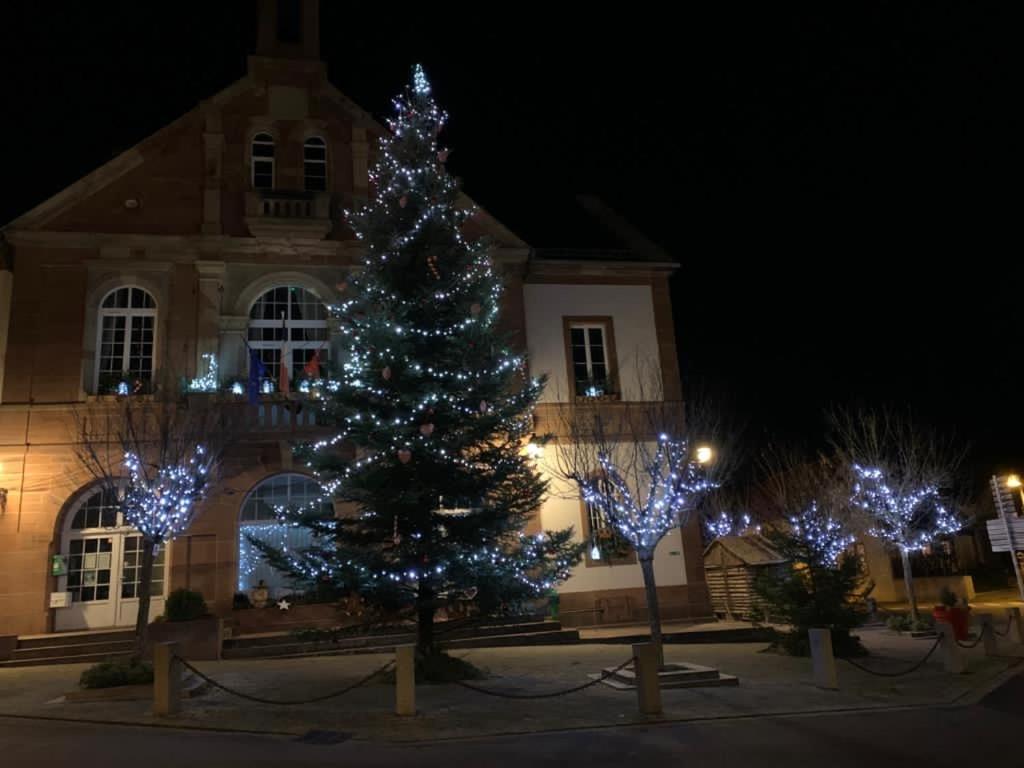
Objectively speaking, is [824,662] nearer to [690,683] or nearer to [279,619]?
[690,683]

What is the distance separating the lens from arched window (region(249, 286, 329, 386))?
20.0 m

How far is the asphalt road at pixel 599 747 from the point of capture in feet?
27.5

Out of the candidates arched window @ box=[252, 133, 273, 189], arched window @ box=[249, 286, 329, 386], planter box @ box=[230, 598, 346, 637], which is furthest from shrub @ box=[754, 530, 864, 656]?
arched window @ box=[252, 133, 273, 189]

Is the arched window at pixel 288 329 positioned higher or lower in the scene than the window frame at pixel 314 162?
lower

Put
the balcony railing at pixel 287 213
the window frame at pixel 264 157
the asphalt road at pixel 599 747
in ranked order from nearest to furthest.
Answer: the asphalt road at pixel 599 747 → the balcony railing at pixel 287 213 → the window frame at pixel 264 157

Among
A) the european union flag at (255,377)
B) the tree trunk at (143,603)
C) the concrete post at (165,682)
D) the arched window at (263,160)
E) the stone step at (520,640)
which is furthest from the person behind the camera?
the arched window at (263,160)

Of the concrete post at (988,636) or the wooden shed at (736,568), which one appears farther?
the wooden shed at (736,568)

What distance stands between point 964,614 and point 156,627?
1743 cm

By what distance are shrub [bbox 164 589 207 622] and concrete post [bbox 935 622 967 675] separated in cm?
1452

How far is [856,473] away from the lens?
24859mm

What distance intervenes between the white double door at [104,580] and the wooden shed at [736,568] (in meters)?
15.7

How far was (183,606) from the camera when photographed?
15.4 m

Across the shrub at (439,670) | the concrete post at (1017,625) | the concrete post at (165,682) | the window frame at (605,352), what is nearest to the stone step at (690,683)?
the shrub at (439,670)

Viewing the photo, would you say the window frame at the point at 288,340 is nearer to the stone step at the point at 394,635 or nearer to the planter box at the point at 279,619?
the planter box at the point at 279,619
